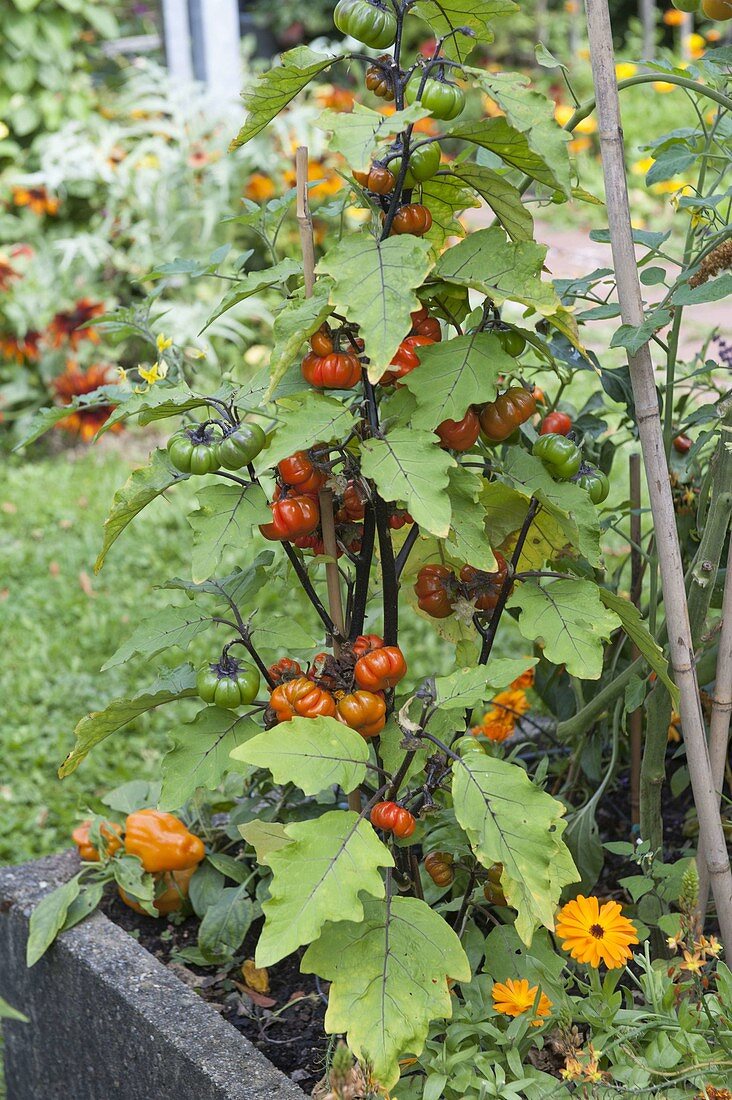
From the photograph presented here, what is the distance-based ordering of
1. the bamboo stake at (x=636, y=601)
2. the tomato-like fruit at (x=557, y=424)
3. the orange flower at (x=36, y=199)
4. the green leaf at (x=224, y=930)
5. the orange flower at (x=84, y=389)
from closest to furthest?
the tomato-like fruit at (x=557, y=424)
the green leaf at (x=224, y=930)
the bamboo stake at (x=636, y=601)
the orange flower at (x=84, y=389)
the orange flower at (x=36, y=199)

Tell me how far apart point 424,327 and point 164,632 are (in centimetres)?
48

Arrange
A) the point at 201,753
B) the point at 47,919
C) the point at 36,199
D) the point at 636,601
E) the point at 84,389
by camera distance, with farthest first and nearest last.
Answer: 1. the point at 36,199
2. the point at 84,389
3. the point at 636,601
4. the point at 47,919
5. the point at 201,753

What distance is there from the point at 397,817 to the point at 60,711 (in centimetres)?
187

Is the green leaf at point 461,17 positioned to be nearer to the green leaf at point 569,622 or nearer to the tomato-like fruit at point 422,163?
the tomato-like fruit at point 422,163

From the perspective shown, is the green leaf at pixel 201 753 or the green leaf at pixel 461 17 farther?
the green leaf at pixel 201 753

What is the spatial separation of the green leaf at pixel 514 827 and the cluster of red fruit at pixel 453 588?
0.27 metres

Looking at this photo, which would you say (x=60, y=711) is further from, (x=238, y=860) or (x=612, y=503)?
(x=612, y=503)

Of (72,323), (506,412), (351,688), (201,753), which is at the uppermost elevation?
(506,412)

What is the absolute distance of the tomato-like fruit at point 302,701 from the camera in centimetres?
129

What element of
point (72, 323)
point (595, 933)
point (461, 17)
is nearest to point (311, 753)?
point (595, 933)

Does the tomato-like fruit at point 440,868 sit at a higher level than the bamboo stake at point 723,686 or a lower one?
lower

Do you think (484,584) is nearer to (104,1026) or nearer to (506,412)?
(506,412)

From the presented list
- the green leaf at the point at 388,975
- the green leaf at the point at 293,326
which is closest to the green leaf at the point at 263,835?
the green leaf at the point at 388,975

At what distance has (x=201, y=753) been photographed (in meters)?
1.41
